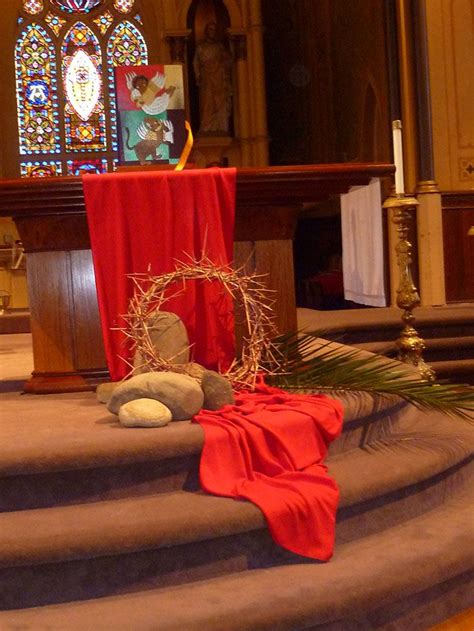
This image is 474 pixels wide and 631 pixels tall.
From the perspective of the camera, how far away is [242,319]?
12.2 ft

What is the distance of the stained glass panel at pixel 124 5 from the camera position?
1335cm

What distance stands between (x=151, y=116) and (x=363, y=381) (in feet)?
4.31

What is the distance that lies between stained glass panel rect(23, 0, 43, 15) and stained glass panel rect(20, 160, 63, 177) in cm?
202

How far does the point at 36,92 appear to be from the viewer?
1320 cm

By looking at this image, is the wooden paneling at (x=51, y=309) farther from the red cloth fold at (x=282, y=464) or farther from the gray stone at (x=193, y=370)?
the red cloth fold at (x=282, y=464)

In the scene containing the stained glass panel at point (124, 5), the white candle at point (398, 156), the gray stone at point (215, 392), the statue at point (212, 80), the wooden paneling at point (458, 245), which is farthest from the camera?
the stained glass panel at point (124, 5)

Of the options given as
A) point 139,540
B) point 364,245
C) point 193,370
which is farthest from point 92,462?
point 364,245

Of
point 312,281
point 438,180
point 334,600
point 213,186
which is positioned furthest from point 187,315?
point 312,281

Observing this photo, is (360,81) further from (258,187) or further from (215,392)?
(215,392)

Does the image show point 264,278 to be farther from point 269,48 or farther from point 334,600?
point 269,48

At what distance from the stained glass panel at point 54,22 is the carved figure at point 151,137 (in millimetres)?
10198

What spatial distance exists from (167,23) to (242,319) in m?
9.72

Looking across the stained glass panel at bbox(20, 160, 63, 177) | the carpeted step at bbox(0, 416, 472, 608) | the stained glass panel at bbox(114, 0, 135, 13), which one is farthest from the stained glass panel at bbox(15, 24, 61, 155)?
the carpeted step at bbox(0, 416, 472, 608)

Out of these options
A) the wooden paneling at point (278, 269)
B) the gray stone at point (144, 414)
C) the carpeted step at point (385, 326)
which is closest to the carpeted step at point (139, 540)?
the gray stone at point (144, 414)
